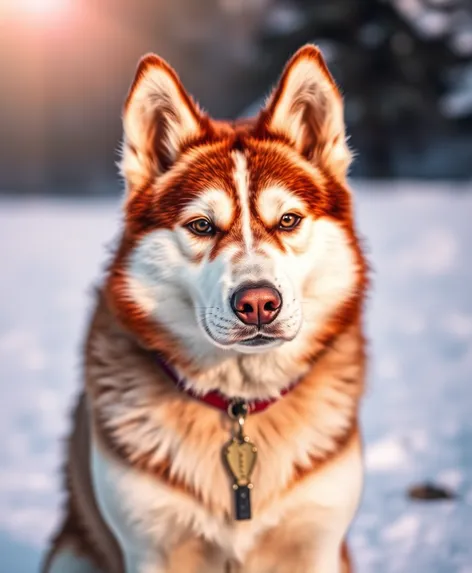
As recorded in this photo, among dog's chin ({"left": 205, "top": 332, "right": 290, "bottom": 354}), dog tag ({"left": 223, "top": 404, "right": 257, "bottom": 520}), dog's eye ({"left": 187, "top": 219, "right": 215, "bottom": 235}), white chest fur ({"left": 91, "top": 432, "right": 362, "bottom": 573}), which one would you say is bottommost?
white chest fur ({"left": 91, "top": 432, "right": 362, "bottom": 573})

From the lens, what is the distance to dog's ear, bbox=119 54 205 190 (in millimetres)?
1823

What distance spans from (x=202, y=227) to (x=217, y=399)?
438mm

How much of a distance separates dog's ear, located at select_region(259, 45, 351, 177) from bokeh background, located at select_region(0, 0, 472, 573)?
179 centimetres

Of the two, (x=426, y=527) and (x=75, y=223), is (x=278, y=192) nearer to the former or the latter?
(x=426, y=527)

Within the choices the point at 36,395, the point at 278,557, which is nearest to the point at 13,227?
the point at 36,395

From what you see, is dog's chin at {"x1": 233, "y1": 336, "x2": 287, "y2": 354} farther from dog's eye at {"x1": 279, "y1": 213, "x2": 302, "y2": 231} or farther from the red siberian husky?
dog's eye at {"x1": 279, "y1": 213, "x2": 302, "y2": 231}

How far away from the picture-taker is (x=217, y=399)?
195cm

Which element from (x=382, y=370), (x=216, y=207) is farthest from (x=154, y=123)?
(x=382, y=370)

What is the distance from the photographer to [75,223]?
276 inches

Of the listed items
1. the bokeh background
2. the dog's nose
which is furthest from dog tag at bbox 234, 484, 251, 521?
the bokeh background

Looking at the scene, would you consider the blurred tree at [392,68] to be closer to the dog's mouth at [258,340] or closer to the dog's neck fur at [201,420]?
the dog's neck fur at [201,420]

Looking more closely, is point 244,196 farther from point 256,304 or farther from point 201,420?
point 201,420

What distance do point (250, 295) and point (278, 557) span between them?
725mm

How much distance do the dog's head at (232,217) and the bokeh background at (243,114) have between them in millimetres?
1718
